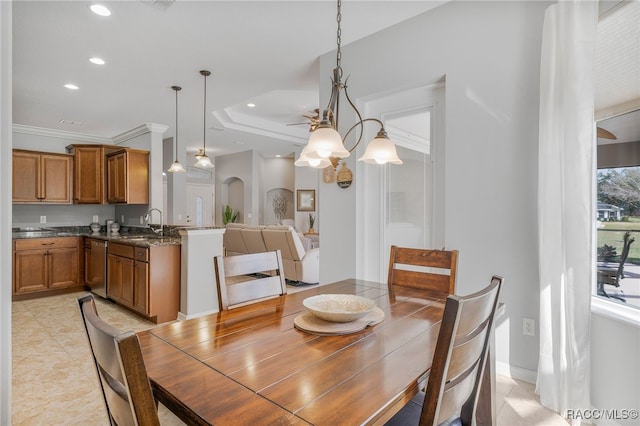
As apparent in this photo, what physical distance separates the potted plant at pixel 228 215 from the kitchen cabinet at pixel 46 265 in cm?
419

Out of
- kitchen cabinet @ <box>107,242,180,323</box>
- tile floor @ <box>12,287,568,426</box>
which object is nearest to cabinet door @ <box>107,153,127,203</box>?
kitchen cabinet @ <box>107,242,180,323</box>

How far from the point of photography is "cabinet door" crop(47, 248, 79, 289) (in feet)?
16.3

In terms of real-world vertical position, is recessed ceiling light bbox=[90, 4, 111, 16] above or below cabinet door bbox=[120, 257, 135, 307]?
above

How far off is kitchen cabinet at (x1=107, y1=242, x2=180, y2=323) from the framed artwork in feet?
17.0

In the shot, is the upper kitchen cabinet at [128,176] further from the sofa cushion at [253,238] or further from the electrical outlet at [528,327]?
the electrical outlet at [528,327]

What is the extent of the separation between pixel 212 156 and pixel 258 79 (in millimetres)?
5872

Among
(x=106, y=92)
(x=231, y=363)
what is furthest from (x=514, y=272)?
(x=106, y=92)

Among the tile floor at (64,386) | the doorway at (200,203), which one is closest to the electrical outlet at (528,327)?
the tile floor at (64,386)

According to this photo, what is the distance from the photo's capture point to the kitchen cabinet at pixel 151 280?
3674mm

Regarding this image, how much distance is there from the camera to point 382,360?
1.09 meters

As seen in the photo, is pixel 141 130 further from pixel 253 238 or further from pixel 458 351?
pixel 458 351

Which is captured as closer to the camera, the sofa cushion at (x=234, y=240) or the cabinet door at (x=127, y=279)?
the cabinet door at (x=127, y=279)

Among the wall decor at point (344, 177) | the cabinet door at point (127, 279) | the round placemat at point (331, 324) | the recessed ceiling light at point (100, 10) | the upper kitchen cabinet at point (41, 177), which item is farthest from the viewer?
the upper kitchen cabinet at point (41, 177)

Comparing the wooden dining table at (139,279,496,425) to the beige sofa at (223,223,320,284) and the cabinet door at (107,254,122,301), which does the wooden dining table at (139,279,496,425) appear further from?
the beige sofa at (223,223,320,284)
